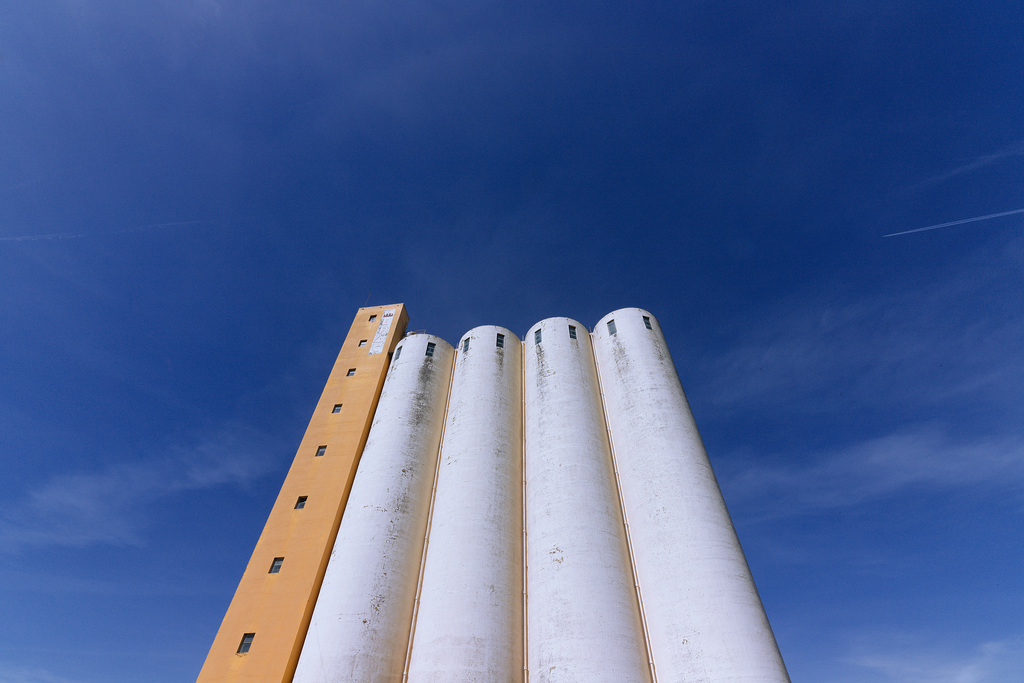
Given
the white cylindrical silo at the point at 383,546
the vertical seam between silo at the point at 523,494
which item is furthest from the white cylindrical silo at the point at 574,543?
the white cylindrical silo at the point at 383,546

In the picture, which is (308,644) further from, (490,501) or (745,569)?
(745,569)

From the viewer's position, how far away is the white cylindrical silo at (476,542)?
17203mm

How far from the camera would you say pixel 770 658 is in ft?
51.2

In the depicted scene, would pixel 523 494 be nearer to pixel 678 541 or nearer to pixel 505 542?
pixel 505 542

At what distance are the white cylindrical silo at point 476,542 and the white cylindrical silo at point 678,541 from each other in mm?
5166

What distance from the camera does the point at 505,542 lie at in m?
20.7

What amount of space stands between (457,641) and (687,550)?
910cm

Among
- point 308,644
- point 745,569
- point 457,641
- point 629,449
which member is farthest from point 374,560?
point 745,569

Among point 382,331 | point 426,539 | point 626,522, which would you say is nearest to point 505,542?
point 426,539

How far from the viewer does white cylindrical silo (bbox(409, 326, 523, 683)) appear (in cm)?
1720

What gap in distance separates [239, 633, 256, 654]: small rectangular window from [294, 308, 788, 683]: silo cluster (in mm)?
2285

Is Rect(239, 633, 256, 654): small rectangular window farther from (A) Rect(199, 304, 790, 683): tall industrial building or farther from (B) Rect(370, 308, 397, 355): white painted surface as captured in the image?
(B) Rect(370, 308, 397, 355): white painted surface

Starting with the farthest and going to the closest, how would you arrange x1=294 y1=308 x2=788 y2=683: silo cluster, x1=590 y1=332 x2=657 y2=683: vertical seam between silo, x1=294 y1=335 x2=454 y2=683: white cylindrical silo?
x1=294 y1=335 x2=454 y2=683: white cylindrical silo < x1=590 y1=332 x2=657 y2=683: vertical seam between silo < x1=294 y1=308 x2=788 y2=683: silo cluster

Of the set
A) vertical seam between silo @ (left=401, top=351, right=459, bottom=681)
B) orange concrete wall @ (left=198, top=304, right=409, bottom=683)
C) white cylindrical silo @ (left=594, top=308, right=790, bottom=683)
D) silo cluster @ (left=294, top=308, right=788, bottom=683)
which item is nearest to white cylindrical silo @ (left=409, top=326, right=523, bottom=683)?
silo cluster @ (left=294, top=308, right=788, bottom=683)
